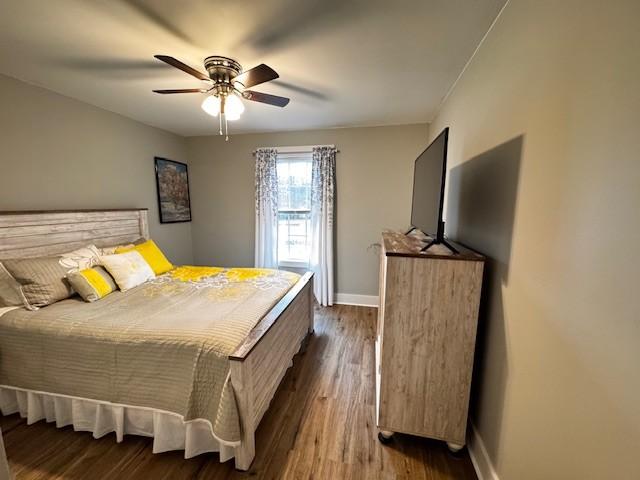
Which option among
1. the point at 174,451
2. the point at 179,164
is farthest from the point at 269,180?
the point at 174,451

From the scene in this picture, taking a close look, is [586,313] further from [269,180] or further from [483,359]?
[269,180]

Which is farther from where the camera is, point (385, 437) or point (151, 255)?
point (151, 255)

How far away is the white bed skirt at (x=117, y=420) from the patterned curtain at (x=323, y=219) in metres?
2.33

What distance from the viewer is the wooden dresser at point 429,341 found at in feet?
4.56

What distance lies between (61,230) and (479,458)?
3.50 m

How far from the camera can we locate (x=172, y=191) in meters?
3.69

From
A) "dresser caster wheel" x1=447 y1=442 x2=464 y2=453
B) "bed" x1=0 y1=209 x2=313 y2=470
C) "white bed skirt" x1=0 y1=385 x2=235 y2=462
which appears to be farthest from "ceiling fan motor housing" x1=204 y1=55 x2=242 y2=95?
"dresser caster wheel" x1=447 y1=442 x2=464 y2=453

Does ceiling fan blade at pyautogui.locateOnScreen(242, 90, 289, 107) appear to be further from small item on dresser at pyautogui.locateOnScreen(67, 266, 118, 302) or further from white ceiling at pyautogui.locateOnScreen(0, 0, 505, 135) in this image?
small item on dresser at pyautogui.locateOnScreen(67, 266, 118, 302)

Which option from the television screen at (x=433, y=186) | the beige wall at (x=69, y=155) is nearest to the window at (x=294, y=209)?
the beige wall at (x=69, y=155)

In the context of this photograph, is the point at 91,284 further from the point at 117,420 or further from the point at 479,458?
the point at 479,458

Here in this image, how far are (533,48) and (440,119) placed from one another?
5.63 ft

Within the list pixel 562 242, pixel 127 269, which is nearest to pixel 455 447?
pixel 562 242

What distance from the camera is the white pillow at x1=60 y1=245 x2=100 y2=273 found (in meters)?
2.05

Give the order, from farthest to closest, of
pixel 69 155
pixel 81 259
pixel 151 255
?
pixel 151 255 < pixel 69 155 < pixel 81 259
